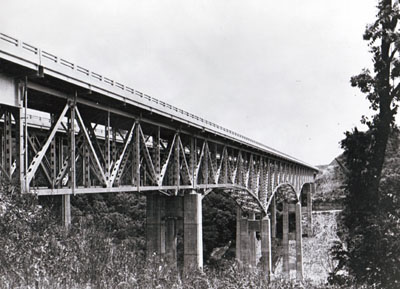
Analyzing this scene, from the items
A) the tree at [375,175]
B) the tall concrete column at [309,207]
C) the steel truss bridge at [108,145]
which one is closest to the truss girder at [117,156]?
the steel truss bridge at [108,145]

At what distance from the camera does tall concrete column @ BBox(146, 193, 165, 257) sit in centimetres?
3228

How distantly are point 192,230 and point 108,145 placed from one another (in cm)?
1258

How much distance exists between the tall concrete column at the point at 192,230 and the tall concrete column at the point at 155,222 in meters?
2.07

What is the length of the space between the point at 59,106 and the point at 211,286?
990 cm

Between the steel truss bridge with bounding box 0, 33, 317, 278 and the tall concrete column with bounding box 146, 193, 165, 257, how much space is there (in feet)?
0.21

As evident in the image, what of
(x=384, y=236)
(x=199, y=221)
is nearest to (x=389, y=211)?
(x=384, y=236)

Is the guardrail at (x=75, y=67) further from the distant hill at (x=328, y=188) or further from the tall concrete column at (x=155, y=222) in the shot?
the distant hill at (x=328, y=188)

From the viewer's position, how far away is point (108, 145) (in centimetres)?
1950

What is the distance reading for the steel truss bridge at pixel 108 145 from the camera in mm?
15477

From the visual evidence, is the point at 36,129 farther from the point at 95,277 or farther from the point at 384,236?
the point at 384,236

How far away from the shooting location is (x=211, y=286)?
15.1 meters

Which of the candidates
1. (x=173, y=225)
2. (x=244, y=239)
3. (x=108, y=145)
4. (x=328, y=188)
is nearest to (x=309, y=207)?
(x=328, y=188)

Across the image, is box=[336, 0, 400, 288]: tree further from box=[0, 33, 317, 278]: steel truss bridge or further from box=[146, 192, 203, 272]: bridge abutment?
box=[146, 192, 203, 272]: bridge abutment

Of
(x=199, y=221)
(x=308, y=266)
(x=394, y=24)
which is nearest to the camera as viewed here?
(x=394, y=24)
